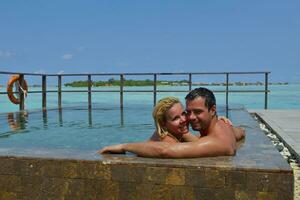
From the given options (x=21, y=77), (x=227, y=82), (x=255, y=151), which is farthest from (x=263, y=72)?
(x=255, y=151)

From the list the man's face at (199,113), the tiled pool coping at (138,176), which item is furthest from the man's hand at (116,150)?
the man's face at (199,113)

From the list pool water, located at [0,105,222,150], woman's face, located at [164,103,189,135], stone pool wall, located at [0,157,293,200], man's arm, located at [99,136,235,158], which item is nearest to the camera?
→ stone pool wall, located at [0,157,293,200]

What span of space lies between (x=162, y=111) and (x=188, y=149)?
1.18ft

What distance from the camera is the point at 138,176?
8.67 ft

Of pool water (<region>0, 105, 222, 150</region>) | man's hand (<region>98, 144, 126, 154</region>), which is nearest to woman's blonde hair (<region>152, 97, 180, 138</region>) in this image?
man's hand (<region>98, 144, 126, 154</region>)

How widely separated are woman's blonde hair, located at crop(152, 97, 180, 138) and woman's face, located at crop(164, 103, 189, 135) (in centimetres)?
2

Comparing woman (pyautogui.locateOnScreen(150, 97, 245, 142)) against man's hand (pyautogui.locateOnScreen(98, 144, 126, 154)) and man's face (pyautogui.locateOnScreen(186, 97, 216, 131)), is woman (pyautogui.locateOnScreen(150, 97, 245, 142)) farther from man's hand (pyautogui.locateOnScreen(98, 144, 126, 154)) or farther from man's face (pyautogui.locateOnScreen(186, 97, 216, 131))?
man's hand (pyautogui.locateOnScreen(98, 144, 126, 154))

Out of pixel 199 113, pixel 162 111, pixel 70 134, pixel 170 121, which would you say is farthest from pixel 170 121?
pixel 70 134

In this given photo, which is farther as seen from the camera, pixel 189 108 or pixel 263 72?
pixel 263 72

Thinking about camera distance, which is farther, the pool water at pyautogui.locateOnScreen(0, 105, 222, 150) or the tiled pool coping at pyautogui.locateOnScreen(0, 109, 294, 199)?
the pool water at pyautogui.locateOnScreen(0, 105, 222, 150)

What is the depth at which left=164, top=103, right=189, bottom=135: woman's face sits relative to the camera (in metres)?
2.88

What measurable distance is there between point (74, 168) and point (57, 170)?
13 cm

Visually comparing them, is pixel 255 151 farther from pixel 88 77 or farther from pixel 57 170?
pixel 88 77

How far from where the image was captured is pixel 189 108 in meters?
2.77
